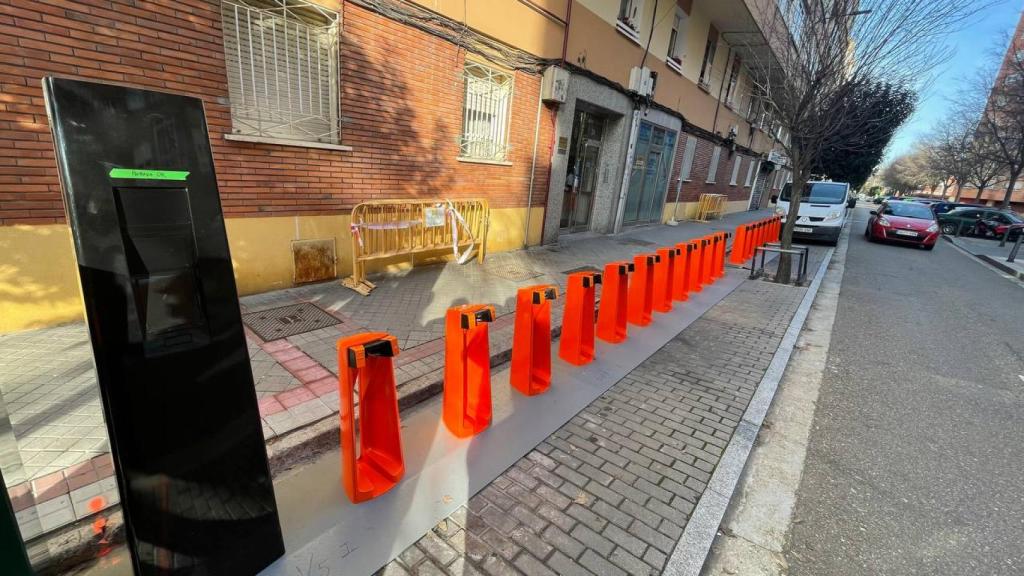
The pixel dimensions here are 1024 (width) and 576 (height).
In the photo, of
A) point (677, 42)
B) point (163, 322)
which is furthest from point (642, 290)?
point (677, 42)

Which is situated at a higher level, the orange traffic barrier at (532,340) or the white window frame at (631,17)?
the white window frame at (631,17)

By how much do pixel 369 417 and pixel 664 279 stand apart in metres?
4.44

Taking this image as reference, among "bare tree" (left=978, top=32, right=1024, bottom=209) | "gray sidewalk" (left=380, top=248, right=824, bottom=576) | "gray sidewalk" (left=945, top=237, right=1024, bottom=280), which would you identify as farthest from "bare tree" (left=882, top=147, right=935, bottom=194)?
"gray sidewalk" (left=380, top=248, right=824, bottom=576)

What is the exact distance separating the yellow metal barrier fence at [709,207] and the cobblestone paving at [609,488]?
1420 centimetres

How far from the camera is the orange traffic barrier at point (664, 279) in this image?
5726mm

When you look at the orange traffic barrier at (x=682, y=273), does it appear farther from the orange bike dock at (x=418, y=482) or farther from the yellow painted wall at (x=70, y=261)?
the yellow painted wall at (x=70, y=261)

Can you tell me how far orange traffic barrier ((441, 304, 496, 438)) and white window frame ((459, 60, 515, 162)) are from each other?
4765 millimetres

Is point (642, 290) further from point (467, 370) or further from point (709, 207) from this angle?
point (709, 207)

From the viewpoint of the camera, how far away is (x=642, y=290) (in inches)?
206

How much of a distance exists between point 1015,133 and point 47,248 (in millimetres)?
38504

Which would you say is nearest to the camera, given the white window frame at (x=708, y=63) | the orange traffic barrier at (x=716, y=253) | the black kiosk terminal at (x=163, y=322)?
the black kiosk terminal at (x=163, y=322)

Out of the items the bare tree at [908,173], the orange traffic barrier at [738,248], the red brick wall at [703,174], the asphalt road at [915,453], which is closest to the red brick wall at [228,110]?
the orange traffic barrier at [738,248]

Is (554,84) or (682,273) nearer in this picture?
(682,273)

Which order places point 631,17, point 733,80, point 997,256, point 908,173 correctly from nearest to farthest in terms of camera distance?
point 631,17
point 997,256
point 733,80
point 908,173
